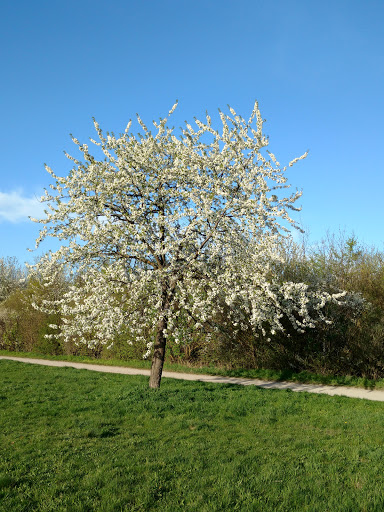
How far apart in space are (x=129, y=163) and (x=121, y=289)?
11.4 feet

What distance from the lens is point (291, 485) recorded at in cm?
534

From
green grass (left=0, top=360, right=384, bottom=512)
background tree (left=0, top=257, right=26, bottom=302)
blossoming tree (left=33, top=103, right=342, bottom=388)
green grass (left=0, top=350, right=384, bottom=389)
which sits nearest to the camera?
green grass (left=0, top=360, right=384, bottom=512)

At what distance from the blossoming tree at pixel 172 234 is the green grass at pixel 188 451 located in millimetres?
1936

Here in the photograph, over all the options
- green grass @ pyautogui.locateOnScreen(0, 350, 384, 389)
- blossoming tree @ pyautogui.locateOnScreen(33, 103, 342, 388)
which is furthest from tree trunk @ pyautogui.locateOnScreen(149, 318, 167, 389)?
green grass @ pyautogui.locateOnScreen(0, 350, 384, 389)

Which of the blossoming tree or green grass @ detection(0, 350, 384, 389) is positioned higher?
the blossoming tree

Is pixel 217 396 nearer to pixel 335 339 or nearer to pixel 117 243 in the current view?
pixel 117 243

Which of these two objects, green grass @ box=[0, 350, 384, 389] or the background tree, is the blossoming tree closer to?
green grass @ box=[0, 350, 384, 389]

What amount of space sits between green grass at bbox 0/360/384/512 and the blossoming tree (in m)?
1.94

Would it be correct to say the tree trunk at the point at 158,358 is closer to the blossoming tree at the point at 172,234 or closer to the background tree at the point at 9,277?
the blossoming tree at the point at 172,234

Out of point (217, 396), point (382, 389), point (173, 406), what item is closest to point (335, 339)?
point (382, 389)

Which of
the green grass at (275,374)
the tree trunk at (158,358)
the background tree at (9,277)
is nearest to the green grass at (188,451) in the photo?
the tree trunk at (158,358)

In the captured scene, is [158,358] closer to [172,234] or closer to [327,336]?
[172,234]

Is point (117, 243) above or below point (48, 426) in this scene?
above

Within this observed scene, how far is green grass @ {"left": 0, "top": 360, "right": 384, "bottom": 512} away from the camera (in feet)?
16.3
